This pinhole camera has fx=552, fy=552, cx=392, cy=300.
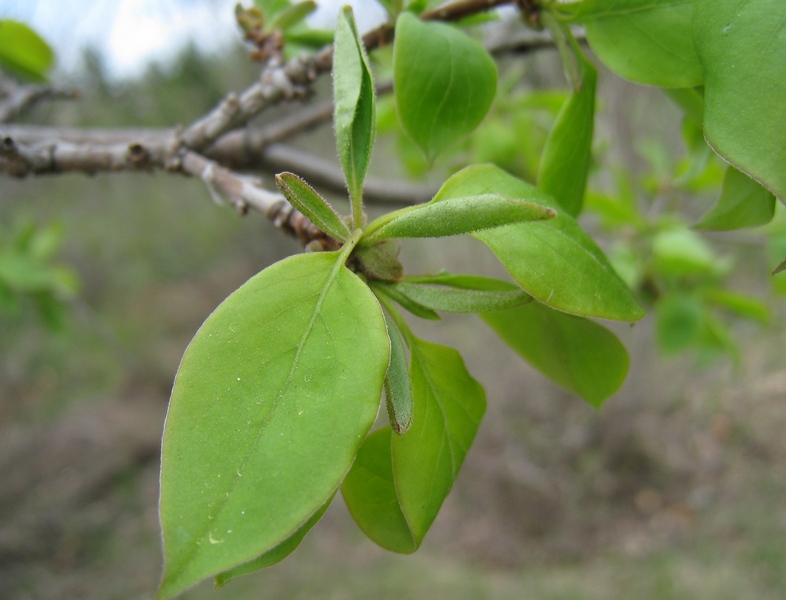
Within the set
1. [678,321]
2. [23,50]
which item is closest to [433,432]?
[23,50]

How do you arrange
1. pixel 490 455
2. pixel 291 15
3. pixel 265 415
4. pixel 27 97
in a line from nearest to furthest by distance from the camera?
pixel 265 415
pixel 291 15
pixel 27 97
pixel 490 455

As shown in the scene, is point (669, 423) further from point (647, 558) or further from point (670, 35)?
point (670, 35)

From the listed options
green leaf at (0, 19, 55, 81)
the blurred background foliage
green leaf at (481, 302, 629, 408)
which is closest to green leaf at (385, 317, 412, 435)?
green leaf at (481, 302, 629, 408)

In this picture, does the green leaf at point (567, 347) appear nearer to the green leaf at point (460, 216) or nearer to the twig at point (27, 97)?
the green leaf at point (460, 216)

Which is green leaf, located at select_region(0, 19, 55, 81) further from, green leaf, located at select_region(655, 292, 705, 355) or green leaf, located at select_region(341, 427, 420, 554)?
green leaf, located at select_region(655, 292, 705, 355)

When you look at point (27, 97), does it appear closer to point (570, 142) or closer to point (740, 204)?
point (570, 142)

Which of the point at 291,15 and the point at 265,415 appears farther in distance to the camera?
the point at 291,15
